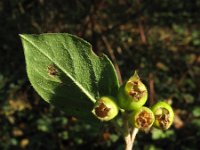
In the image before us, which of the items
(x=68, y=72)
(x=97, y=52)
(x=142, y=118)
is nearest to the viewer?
(x=142, y=118)

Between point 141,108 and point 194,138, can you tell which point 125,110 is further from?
point 194,138

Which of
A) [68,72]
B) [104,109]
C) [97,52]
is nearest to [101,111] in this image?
[104,109]

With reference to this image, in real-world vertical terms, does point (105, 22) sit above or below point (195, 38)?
above

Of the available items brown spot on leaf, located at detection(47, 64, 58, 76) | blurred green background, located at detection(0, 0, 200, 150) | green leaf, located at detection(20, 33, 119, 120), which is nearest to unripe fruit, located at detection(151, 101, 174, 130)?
green leaf, located at detection(20, 33, 119, 120)

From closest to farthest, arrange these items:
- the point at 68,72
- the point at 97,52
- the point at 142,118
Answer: the point at 142,118 < the point at 68,72 < the point at 97,52

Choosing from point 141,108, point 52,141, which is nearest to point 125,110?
point 141,108

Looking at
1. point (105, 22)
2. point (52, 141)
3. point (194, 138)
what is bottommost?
point (194, 138)

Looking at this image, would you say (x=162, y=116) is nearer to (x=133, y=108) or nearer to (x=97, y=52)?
(x=133, y=108)
